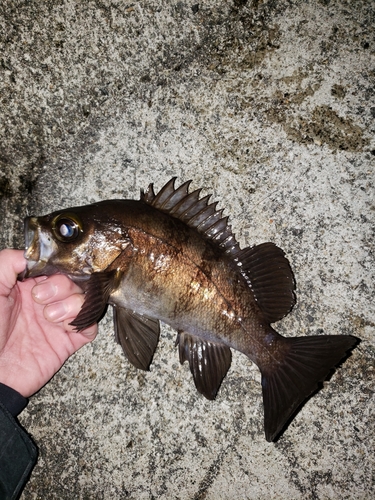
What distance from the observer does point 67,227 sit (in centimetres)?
206

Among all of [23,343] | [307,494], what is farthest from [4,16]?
[307,494]

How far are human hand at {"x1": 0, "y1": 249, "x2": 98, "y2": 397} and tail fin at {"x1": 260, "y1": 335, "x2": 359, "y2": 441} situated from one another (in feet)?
3.42

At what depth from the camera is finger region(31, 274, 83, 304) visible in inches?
82.5

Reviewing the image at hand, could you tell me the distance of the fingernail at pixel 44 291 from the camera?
209 cm

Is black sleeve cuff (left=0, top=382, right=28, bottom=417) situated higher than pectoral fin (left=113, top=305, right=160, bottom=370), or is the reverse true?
pectoral fin (left=113, top=305, right=160, bottom=370)

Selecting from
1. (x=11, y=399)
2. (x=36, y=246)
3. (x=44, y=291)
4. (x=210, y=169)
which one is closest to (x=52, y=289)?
(x=44, y=291)

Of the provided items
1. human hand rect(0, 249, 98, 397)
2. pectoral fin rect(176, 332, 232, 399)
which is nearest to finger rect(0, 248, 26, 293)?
human hand rect(0, 249, 98, 397)

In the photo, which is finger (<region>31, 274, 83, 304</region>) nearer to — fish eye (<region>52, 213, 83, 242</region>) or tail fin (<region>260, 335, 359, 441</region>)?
fish eye (<region>52, 213, 83, 242</region>)

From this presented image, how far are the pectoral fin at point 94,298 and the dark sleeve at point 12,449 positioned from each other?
577 millimetres

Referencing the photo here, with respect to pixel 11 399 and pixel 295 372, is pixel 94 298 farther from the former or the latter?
pixel 295 372

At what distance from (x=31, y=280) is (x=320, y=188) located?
1.74 metres

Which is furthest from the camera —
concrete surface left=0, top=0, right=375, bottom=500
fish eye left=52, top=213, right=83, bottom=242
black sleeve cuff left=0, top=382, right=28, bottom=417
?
concrete surface left=0, top=0, right=375, bottom=500

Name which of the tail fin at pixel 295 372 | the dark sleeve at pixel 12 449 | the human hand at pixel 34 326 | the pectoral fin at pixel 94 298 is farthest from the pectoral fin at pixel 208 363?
the dark sleeve at pixel 12 449

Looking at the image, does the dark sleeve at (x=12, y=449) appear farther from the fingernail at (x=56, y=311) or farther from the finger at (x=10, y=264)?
the finger at (x=10, y=264)
